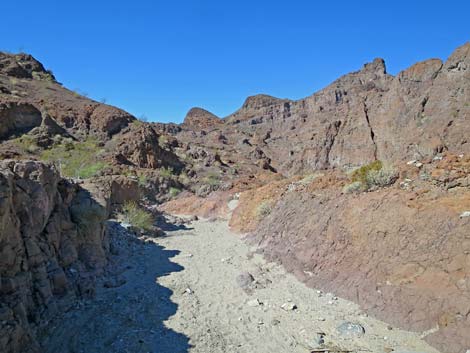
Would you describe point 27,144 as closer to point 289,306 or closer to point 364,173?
point 364,173

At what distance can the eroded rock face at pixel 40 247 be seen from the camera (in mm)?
4457

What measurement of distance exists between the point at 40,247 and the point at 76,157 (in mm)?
17185

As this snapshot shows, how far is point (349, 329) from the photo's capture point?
5508 mm

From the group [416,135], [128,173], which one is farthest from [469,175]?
[416,135]

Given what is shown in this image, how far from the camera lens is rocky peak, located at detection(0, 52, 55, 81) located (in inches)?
1155

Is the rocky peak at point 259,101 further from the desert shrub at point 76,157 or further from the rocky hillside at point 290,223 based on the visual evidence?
the desert shrub at point 76,157

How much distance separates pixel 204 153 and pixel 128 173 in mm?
11988

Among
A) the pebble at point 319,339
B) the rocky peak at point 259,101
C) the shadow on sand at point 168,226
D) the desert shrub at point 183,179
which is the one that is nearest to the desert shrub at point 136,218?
the shadow on sand at point 168,226

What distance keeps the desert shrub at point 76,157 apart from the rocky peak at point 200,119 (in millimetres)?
49129

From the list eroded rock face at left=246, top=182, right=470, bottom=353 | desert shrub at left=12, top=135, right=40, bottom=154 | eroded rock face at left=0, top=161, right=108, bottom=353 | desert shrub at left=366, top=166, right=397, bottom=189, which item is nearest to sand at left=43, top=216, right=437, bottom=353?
eroded rock face at left=246, top=182, right=470, bottom=353

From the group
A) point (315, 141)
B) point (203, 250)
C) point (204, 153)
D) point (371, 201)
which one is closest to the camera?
point (371, 201)

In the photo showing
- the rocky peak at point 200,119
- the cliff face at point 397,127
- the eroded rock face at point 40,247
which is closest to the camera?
the eroded rock face at point 40,247

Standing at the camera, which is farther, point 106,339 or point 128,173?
point 128,173

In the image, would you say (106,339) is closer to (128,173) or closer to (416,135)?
(128,173)
